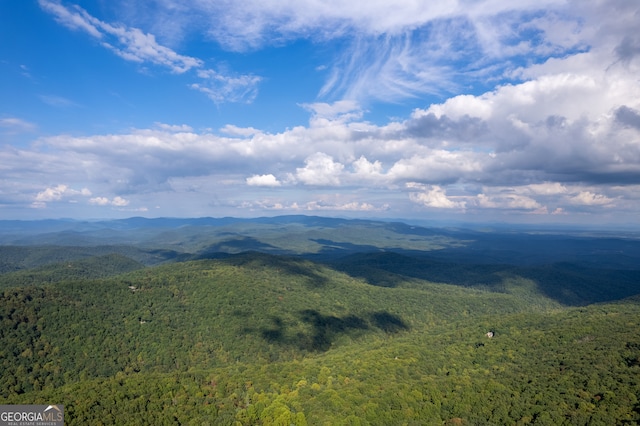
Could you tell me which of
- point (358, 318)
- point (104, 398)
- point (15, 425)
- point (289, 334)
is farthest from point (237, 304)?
point (15, 425)

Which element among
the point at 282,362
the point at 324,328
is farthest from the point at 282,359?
the point at 324,328

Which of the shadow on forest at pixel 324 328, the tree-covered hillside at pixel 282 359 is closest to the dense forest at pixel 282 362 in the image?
the tree-covered hillside at pixel 282 359

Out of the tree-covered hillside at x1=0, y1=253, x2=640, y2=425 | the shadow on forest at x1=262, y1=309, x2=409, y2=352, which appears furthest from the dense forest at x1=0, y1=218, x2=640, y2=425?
the shadow on forest at x1=262, y1=309, x2=409, y2=352

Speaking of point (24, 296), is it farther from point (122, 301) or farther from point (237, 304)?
point (237, 304)

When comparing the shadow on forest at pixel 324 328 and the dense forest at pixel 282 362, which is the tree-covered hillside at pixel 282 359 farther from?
the shadow on forest at pixel 324 328

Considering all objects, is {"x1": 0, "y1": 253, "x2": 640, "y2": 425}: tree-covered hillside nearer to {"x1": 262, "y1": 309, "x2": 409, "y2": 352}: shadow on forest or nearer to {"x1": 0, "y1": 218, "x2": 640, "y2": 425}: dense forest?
{"x1": 0, "y1": 218, "x2": 640, "y2": 425}: dense forest

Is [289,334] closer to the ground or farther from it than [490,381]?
closer to the ground

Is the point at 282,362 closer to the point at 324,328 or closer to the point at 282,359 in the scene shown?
the point at 282,359
